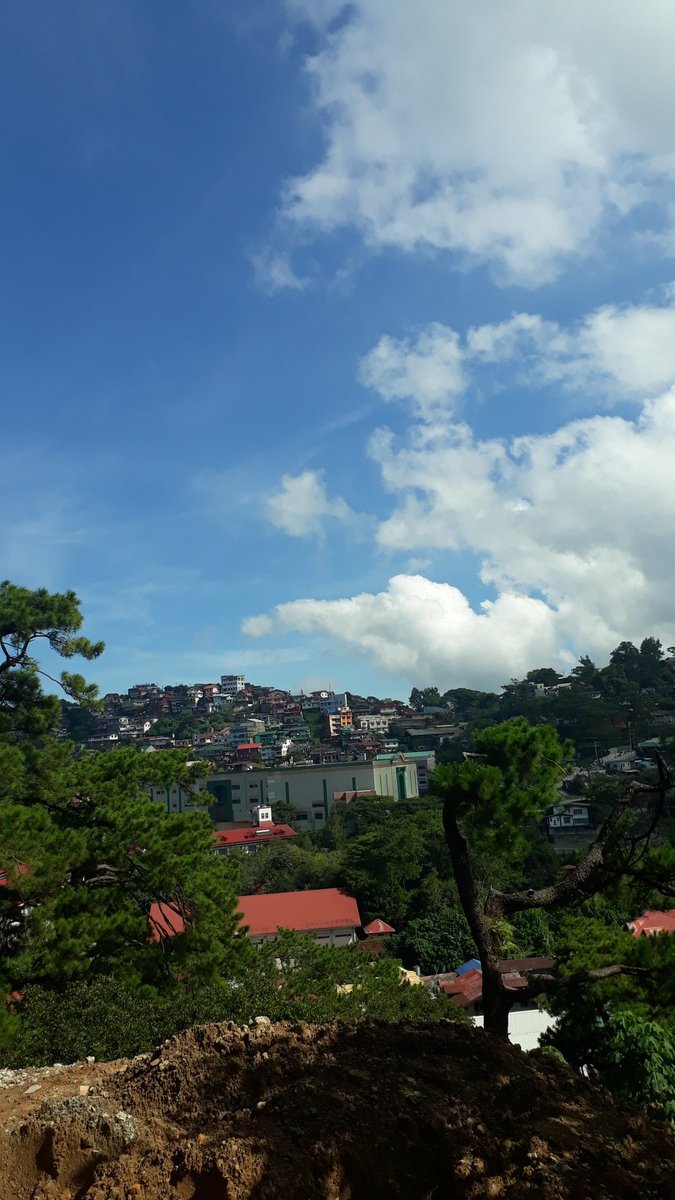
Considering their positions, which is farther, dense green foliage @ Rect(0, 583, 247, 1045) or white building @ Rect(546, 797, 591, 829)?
white building @ Rect(546, 797, 591, 829)

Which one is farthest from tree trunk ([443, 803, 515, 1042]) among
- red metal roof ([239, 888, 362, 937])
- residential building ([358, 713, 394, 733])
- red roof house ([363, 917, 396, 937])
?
residential building ([358, 713, 394, 733])

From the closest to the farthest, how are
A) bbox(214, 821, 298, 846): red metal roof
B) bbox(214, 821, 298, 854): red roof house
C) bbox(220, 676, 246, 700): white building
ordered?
bbox(214, 821, 298, 854): red roof house < bbox(214, 821, 298, 846): red metal roof < bbox(220, 676, 246, 700): white building

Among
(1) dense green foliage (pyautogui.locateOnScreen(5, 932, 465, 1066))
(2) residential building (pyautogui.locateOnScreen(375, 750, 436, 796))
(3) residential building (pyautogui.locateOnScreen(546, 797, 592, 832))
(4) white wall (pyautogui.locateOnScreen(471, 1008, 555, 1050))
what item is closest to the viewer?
(1) dense green foliage (pyautogui.locateOnScreen(5, 932, 465, 1066))

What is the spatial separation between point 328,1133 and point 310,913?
2904 centimetres

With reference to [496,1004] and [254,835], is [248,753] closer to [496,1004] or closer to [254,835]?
[254,835]

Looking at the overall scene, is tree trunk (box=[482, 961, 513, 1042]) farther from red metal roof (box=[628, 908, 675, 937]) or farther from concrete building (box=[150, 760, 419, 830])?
concrete building (box=[150, 760, 419, 830])

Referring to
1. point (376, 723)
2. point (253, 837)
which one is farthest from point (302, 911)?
point (376, 723)

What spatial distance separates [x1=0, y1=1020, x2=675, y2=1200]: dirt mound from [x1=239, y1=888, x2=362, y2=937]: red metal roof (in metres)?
26.1

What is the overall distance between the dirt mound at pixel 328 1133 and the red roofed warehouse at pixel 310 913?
86.3 ft

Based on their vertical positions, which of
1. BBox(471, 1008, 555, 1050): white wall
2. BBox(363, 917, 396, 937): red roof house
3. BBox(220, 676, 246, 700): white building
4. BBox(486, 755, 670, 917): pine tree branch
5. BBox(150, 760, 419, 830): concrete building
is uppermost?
BBox(220, 676, 246, 700): white building

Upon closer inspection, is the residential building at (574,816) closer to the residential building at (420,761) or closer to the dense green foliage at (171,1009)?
the residential building at (420,761)

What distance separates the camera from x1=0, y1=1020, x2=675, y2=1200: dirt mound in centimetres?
311

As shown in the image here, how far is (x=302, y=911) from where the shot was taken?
30.7 m

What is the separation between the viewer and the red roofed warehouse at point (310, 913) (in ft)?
96.8
